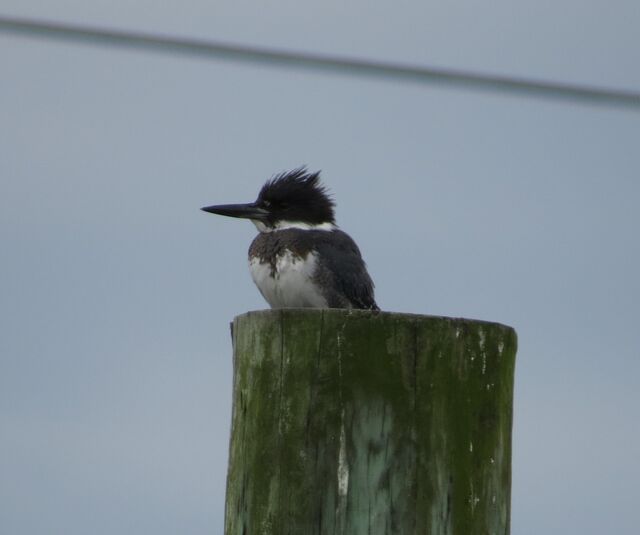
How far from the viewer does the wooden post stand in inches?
105

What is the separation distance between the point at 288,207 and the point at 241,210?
0.27 metres

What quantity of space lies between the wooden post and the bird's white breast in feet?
9.10

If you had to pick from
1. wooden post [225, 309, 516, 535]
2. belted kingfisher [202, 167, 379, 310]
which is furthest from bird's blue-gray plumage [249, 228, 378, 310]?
wooden post [225, 309, 516, 535]

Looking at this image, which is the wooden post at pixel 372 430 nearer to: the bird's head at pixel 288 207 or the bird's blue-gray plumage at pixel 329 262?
the bird's blue-gray plumage at pixel 329 262

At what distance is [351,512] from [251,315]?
57cm

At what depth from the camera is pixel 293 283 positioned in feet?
18.4

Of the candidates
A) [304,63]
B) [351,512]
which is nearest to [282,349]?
[351,512]

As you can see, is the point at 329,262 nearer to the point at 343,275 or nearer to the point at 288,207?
the point at 343,275

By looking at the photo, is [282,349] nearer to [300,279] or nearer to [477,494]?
[477,494]

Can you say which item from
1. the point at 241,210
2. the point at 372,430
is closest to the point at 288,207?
the point at 241,210

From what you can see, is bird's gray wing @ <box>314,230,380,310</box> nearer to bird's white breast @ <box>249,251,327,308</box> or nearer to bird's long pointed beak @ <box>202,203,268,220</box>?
bird's white breast @ <box>249,251,327,308</box>

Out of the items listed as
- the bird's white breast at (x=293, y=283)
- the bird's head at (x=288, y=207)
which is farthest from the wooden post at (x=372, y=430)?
the bird's head at (x=288, y=207)

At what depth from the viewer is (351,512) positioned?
266cm

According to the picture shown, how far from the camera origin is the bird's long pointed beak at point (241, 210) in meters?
6.54
